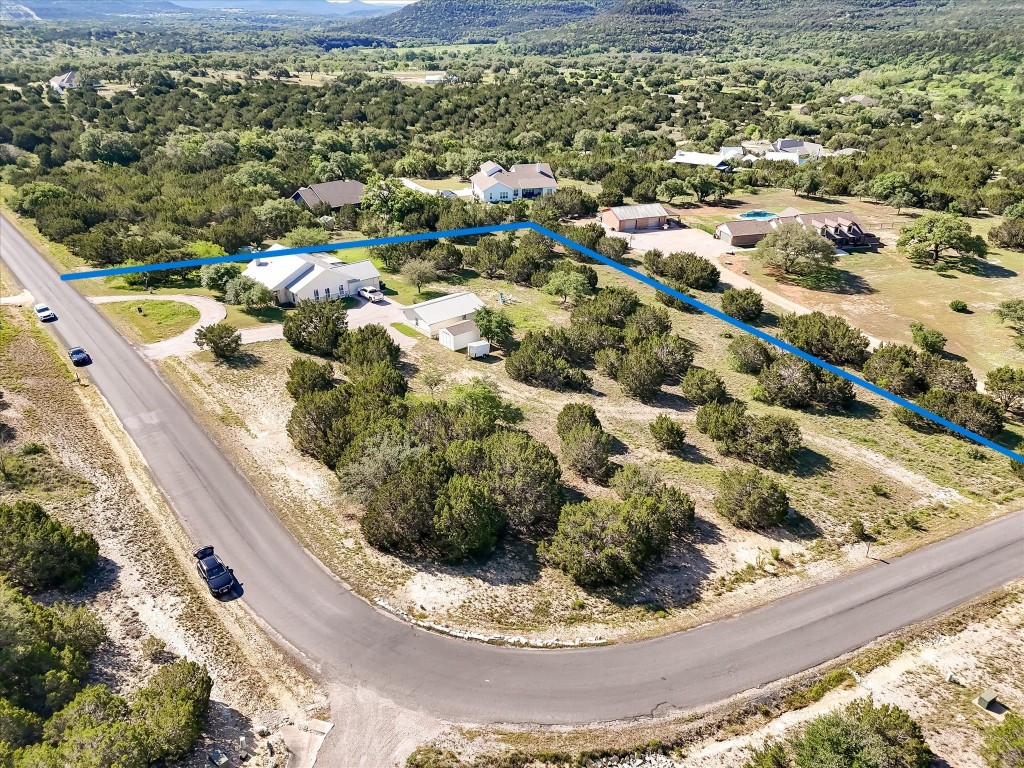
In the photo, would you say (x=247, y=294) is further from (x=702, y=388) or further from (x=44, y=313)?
(x=702, y=388)

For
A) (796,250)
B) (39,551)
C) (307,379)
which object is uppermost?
(796,250)

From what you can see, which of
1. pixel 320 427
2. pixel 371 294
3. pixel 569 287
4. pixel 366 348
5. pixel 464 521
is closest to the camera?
pixel 464 521

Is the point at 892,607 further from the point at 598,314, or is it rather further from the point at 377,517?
the point at 598,314

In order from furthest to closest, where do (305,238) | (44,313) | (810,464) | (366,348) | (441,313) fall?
(305,238), (441,313), (44,313), (366,348), (810,464)

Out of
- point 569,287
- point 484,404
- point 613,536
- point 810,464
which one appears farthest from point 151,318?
point 810,464

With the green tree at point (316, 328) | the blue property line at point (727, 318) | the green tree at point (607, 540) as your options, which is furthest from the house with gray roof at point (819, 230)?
the green tree at point (607, 540)

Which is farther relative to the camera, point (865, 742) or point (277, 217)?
point (277, 217)
